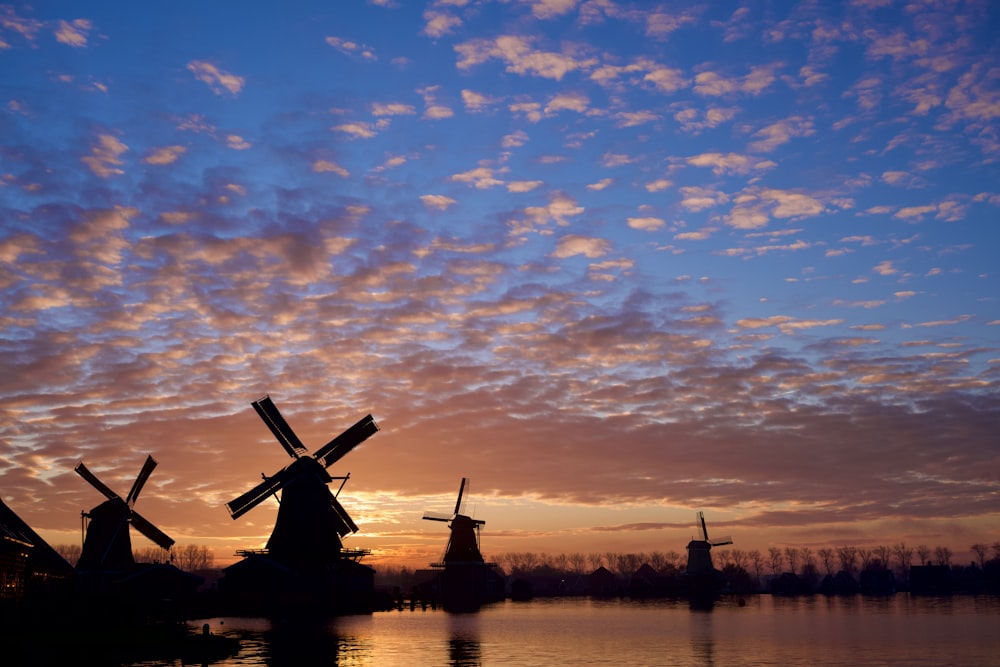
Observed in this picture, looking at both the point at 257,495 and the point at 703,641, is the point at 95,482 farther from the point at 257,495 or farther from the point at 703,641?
the point at 703,641

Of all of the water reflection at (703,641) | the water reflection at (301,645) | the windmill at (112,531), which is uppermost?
the windmill at (112,531)

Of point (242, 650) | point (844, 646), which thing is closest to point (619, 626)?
point (844, 646)

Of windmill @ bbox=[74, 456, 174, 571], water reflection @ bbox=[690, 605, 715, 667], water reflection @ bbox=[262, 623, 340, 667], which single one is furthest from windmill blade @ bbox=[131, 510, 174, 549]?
water reflection @ bbox=[690, 605, 715, 667]

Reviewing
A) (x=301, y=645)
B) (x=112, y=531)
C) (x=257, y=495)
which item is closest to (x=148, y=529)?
(x=112, y=531)

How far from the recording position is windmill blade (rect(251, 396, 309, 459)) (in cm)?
8575

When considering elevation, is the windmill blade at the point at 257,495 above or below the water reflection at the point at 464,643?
above

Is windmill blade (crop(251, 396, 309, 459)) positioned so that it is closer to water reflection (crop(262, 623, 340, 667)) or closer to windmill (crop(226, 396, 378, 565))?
windmill (crop(226, 396, 378, 565))

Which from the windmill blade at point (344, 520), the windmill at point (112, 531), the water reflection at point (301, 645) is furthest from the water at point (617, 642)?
the windmill at point (112, 531)

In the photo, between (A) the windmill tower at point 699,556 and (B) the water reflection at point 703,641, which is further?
(A) the windmill tower at point 699,556

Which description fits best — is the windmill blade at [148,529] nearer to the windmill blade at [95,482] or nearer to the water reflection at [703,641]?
the windmill blade at [95,482]

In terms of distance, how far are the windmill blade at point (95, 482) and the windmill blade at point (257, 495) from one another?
18831 mm

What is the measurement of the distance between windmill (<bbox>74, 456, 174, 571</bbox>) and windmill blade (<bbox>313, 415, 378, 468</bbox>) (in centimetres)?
2036

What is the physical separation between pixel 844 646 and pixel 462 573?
7430cm

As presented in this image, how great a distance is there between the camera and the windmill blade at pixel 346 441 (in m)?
85.9
